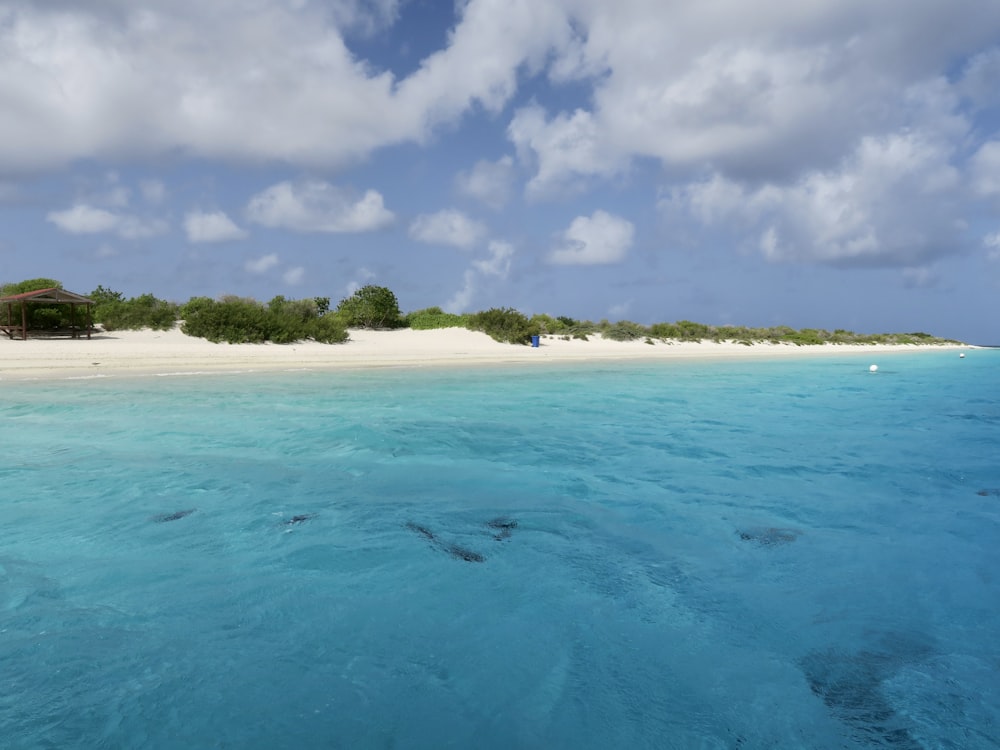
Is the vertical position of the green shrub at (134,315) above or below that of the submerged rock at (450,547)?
above

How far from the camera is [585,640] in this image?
3971 millimetres

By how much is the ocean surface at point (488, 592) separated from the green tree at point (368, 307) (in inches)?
1138

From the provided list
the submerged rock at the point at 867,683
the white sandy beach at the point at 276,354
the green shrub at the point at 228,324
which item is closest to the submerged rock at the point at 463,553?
the submerged rock at the point at 867,683

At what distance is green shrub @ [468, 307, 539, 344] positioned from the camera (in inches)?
1454

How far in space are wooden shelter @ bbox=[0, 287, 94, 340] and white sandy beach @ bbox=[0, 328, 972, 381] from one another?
2.88 feet

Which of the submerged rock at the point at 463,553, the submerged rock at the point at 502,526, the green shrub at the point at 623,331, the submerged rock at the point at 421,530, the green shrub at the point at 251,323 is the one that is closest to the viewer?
the submerged rock at the point at 463,553

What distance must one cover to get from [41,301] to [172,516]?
23.2 metres

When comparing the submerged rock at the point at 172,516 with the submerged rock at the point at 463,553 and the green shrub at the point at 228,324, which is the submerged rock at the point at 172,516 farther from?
the green shrub at the point at 228,324

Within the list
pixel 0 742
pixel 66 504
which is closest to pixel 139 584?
pixel 0 742

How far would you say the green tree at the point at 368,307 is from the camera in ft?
128

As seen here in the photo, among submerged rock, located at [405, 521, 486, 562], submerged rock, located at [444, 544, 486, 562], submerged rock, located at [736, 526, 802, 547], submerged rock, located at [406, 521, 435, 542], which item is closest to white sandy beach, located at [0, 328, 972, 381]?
submerged rock, located at [406, 521, 435, 542]

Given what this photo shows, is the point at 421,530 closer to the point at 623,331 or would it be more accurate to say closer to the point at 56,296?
the point at 56,296

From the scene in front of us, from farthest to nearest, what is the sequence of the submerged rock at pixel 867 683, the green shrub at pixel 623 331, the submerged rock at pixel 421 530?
1. the green shrub at pixel 623 331
2. the submerged rock at pixel 421 530
3. the submerged rock at pixel 867 683

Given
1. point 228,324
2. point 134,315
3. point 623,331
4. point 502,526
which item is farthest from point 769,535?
point 623,331
